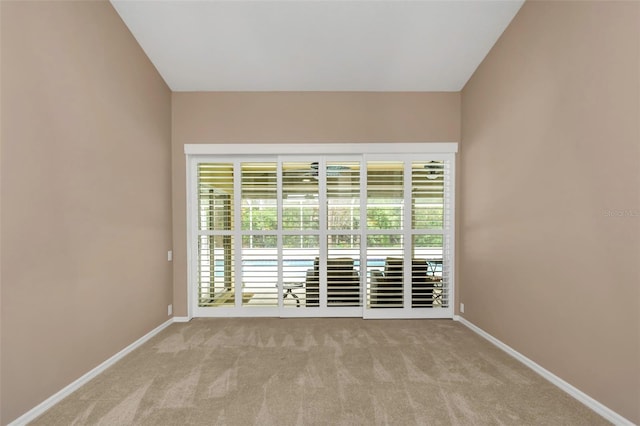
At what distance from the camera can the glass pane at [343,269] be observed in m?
3.62

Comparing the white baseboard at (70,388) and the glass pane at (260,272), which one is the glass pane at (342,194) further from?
the white baseboard at (70,388)

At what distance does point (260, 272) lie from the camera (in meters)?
3.65

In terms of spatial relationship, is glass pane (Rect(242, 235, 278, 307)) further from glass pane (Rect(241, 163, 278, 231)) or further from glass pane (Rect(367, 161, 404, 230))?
glass pane (Rect(367, 161, 404, 230))

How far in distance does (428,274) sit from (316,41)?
2.97 metres

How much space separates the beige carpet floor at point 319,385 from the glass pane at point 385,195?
1.30 meters

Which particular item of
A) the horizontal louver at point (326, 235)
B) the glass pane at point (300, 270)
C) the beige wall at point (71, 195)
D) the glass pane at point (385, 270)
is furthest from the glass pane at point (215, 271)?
the glass pane at point (385, 270)

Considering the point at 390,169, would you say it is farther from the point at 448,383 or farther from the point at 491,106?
the point at 448,383

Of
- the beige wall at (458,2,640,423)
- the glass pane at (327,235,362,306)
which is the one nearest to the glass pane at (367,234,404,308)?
the glass pane at (327,235,362,306)

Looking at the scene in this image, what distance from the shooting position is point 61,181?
2.06 m

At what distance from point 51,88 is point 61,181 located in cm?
65

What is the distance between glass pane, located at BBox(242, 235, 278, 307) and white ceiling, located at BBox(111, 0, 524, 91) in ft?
6.40

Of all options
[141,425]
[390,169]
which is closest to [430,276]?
[390,169]

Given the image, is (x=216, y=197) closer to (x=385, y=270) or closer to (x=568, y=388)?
(x=385, y=270)

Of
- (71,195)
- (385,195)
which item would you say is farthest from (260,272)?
(71,195)
